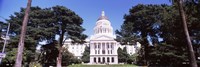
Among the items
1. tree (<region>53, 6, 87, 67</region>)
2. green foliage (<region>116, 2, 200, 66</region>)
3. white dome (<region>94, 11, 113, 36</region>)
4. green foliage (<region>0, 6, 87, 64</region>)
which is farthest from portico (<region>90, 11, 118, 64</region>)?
tree (<region>53, 6, 87, 67</region>)

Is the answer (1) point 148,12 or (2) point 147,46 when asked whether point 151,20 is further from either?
(2) point 147,46

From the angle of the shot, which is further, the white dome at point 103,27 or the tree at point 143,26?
the white dome at point 103,27

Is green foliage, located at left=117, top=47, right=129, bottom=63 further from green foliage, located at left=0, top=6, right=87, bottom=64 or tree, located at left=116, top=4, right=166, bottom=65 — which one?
green foliage, located at left=0, top=6, right=87, bottom=64

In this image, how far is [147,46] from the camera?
4616 cm

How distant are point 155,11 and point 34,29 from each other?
2563 centimetres

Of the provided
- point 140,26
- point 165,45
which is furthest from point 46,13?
point 165,45

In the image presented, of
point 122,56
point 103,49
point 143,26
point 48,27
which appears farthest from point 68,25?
point 122,56

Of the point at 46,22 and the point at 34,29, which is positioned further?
the point at 46,22

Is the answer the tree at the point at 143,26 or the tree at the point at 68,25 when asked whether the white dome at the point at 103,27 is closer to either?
the tree at the point at 143,26

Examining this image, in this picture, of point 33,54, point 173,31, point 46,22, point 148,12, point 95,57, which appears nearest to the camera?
point 173,31

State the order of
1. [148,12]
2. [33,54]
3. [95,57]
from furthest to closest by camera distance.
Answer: [95,57], [148,12], [33,54]

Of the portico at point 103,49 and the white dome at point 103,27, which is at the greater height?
the white dome at point 103,27

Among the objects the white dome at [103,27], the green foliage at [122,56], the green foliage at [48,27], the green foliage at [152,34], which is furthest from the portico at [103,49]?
the green foliage at [48,27]

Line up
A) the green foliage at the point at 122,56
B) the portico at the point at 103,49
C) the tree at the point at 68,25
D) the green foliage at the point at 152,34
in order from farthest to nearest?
the green foliage at the point at 122,56 → the portico at the point at 103,49 → the tree at the point at 68,25 → the green foliage at the point at 152,34
